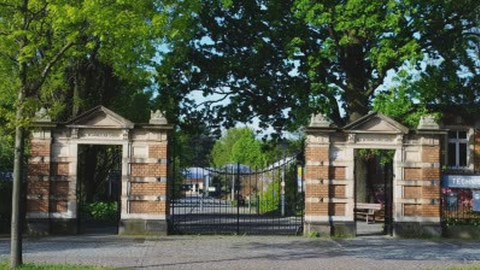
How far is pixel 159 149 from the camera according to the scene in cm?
1923

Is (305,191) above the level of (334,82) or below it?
below

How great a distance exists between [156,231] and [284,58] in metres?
11.8

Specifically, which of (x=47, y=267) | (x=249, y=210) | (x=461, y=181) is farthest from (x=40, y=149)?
(x=249, y=210)

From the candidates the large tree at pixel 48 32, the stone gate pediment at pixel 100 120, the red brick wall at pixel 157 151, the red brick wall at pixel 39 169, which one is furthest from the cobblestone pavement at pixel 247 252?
the stone gate pediment at pixel 100 120

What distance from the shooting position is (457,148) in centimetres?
3431

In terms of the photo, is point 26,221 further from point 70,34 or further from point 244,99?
point 244,99

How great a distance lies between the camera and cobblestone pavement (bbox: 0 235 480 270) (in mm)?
13711

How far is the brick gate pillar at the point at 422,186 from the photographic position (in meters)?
19.7

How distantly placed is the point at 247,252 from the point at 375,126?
6.29 meters

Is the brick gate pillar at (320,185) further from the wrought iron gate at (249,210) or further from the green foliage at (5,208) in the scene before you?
the green foliage at (5,208)

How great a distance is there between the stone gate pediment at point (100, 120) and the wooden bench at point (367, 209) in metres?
9.98

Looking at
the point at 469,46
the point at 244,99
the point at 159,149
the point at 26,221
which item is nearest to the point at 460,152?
the point at 469,46

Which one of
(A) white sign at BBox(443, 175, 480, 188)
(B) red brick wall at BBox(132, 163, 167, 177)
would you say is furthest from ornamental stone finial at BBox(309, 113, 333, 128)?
(B) red brick wall at BBox(132, 163, 167, 177)

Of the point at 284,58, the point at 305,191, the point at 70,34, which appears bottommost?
the point at 305,191
